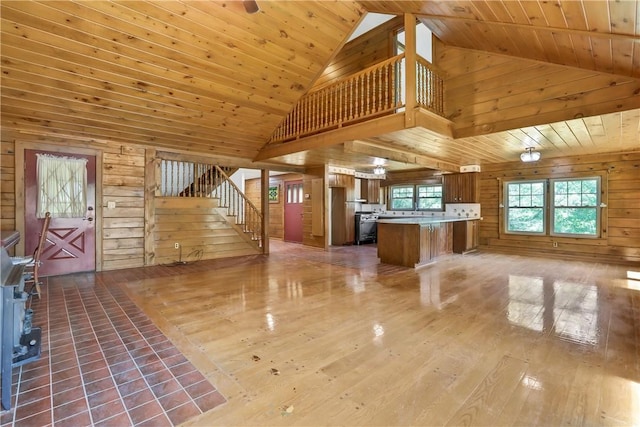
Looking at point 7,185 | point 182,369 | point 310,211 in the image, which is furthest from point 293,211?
point 182,369

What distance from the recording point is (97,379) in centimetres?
193

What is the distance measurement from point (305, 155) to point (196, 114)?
221 cm

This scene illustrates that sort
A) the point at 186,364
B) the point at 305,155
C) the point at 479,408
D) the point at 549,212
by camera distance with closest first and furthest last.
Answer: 1. the point at 479,408
2. the point at 186,364
3. the point at 305,155
4. the point at 549,212

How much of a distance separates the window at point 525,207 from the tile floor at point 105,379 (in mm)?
7939

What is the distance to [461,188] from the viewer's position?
26.6 feet

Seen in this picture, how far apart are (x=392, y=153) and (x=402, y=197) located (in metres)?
4.18

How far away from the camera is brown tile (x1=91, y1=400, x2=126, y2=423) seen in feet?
5.16

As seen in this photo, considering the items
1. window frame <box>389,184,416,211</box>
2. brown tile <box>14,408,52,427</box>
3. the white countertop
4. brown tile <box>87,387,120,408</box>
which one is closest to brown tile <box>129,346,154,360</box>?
brown tile <box>87,387,120,408</box>

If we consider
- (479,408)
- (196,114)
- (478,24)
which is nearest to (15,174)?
(196,114)

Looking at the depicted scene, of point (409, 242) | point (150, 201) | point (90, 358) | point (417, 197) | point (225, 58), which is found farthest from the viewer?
point (417, 197)

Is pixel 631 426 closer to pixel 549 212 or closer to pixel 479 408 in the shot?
pixel 479 408

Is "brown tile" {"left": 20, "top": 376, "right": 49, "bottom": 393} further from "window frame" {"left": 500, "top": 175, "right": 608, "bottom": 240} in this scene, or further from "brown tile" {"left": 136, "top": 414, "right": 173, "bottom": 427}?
"window frame" {"left": 500, "top": 175, "right": 608, "bottom": 240}

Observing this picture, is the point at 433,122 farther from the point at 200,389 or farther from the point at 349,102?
the point at 200,389

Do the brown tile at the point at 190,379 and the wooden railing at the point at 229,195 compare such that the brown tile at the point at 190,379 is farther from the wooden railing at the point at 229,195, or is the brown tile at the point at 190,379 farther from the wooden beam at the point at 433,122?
the wooden railing at the point at 229,195
